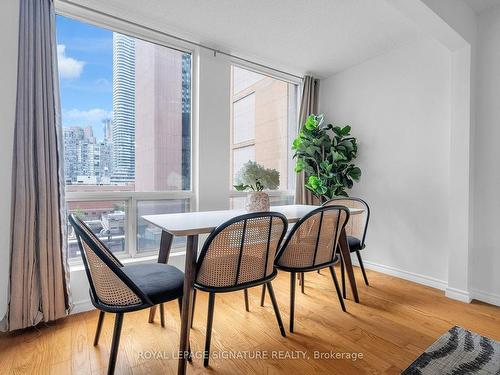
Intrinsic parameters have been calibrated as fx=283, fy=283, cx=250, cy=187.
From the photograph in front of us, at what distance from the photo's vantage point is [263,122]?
3602 millimetres

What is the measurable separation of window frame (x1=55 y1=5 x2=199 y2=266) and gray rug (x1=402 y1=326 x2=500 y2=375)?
2.19 meters

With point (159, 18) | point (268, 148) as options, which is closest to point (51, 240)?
point (159, 18)

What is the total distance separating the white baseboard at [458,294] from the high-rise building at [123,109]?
120 inches

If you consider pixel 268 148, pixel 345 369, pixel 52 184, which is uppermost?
pixel 268 148

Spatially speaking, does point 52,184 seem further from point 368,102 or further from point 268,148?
point 368,102

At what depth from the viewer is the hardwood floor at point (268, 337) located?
1.59 m

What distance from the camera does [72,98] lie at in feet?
7.68

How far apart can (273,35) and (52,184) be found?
7.63ft

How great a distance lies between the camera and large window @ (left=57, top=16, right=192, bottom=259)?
234 cm

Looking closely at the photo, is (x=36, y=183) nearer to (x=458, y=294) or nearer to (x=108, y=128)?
(x=108, y=128)

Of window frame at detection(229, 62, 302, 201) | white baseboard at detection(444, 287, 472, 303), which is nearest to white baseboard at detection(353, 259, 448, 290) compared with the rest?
white baseboard at detection(444, 287, 472, 303)

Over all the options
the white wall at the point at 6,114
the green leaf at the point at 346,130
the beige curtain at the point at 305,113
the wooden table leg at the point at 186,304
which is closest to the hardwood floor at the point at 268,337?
the wooden table leg at the point at 186,304

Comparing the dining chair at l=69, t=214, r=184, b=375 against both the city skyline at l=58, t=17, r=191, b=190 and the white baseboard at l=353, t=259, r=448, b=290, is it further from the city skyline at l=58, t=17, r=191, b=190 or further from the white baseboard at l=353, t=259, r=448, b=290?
the white baseboard at l=353, t=259, r=448, b=290

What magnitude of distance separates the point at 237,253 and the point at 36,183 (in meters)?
1.54
